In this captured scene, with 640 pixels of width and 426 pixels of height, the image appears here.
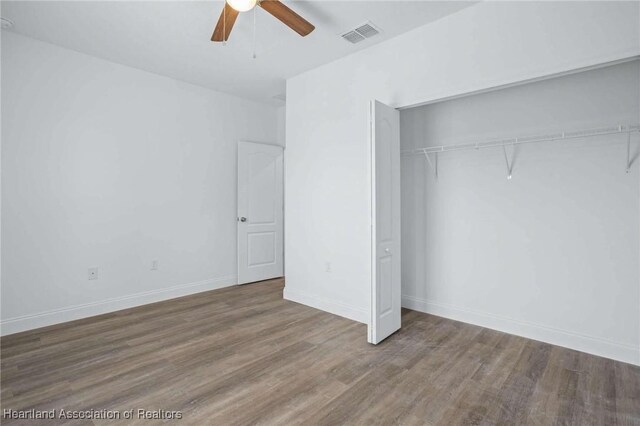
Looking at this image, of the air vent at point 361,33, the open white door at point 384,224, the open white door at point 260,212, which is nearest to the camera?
the open white door at point 384,224

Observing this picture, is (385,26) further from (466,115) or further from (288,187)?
(288,187)

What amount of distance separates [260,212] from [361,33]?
3076 mm

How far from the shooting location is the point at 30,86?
11.0 feet

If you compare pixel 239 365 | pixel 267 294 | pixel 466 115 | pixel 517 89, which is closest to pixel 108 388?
pixel 239 365

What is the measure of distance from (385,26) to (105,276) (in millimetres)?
4015

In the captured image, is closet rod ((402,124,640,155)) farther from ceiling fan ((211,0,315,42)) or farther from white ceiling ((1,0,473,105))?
ceiling fan ((211,0,315,42))

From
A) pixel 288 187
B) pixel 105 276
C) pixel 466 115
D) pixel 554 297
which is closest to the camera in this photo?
pixel 554 297

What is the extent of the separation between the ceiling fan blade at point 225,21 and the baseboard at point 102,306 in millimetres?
3169

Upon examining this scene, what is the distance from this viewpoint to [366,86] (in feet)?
11.7

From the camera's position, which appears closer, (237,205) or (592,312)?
(592,312)

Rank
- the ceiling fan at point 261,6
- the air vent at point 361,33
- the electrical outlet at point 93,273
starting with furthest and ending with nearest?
the electrical outlet at point 93,273 < the air vent at point 361,33 < the ceiling fan at point 261,6

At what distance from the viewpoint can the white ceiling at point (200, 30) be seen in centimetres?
281

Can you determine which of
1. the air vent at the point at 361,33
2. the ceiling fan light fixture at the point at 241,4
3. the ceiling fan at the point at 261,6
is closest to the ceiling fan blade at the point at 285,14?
the ceiling fan at the point at 261,6

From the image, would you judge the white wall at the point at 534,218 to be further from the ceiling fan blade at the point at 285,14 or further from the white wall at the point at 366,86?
the ceiling fan blade at the point at 285,14
